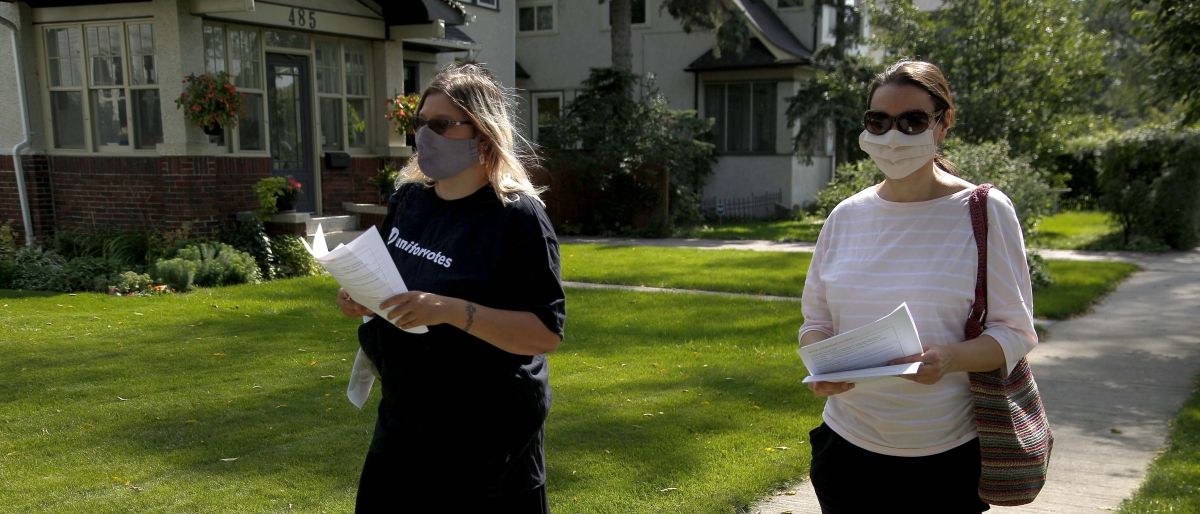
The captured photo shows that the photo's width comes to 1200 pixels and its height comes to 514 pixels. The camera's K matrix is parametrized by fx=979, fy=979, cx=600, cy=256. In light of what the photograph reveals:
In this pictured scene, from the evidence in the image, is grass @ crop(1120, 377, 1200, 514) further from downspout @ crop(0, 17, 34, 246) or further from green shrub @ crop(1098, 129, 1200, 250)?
downspout @ crop(0, 17, 34, 246)

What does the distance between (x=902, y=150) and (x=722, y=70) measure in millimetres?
23102

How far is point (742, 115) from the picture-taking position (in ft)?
84.0

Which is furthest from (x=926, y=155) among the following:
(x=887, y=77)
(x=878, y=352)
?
(x=878, y=352)

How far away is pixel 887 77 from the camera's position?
2.82 m

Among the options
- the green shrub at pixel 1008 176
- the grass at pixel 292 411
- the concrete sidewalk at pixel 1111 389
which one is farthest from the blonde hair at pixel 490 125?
the green shrub at pixel 1008 176

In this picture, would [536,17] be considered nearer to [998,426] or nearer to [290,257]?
[290,257]

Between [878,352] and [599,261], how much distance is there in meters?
12.2

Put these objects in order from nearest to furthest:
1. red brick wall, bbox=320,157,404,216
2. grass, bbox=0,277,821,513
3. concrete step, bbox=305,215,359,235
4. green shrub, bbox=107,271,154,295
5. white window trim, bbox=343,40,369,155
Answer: grass, bbox=0,277,821,513
green shrub, bbox=107,271,154,295
concrete step, bbox=305,215,359,235
red brick wall, bbox=320,157,404,216
white window trim, bbox=343,40,369,155

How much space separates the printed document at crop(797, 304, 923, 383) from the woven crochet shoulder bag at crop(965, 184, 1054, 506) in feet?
1.04

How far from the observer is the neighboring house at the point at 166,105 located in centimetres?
1222

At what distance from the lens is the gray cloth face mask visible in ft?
9.45

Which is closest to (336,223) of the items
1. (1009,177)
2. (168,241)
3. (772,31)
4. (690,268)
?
(168,241)

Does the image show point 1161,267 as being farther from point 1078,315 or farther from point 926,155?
point 926,155

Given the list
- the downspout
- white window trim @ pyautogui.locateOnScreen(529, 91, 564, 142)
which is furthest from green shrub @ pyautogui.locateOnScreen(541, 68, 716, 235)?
the downspout
